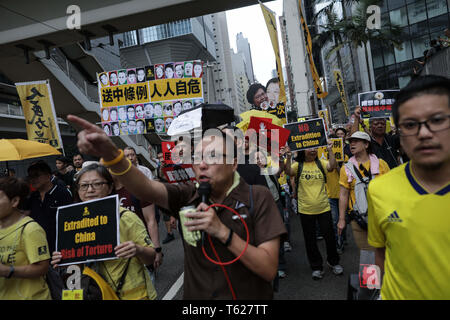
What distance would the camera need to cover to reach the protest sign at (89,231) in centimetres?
229

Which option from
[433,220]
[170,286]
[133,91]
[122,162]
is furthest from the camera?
[133,91]

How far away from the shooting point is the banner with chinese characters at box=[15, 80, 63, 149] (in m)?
6.34

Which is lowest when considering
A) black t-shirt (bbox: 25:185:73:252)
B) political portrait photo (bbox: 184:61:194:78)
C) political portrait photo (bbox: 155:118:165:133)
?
black t-shirt (bbox: 25:185:73:252)

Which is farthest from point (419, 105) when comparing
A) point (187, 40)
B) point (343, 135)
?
point (187, 40)

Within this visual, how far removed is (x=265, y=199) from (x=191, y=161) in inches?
19.5

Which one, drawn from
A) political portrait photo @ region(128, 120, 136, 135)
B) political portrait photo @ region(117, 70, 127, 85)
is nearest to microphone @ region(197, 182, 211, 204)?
political portrait photo @ region(128, 120, 136, 135)

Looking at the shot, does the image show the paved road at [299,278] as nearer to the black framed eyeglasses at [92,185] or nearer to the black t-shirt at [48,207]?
the black t-shirt at [48,207]

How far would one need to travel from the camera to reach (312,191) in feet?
15.6

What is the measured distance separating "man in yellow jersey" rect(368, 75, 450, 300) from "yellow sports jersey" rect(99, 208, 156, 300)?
1768 mm

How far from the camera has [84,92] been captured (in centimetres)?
1803

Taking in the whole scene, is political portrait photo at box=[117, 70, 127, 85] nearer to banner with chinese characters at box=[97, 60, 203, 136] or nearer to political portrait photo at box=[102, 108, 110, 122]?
banner with chinese characters at box=[97, 60, 203, 136]

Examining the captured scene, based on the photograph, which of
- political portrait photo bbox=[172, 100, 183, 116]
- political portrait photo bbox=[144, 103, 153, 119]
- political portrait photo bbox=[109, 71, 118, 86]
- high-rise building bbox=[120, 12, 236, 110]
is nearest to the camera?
political portrait photo bbox=[172, 100, 183, 116]

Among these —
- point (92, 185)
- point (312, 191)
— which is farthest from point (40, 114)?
point (312, 191)

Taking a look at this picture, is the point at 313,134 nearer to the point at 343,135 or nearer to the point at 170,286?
the point at 170,286
